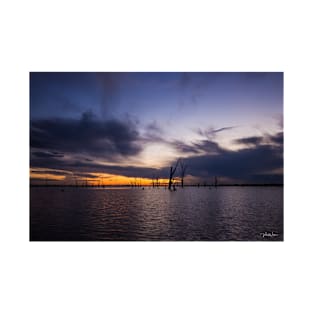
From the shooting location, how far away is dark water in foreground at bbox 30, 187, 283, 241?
523 centimetres

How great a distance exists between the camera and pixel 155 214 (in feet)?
20.2

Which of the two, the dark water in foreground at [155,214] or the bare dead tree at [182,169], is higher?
the bare dead tree at [182,169]

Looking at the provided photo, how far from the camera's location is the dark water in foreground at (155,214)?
206 inches

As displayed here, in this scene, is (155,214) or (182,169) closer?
(182,169)

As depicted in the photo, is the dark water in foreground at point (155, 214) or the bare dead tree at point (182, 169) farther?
the bare dead tree at point (182, 169)

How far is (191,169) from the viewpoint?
5.95 m

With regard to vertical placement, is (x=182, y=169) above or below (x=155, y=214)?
above
